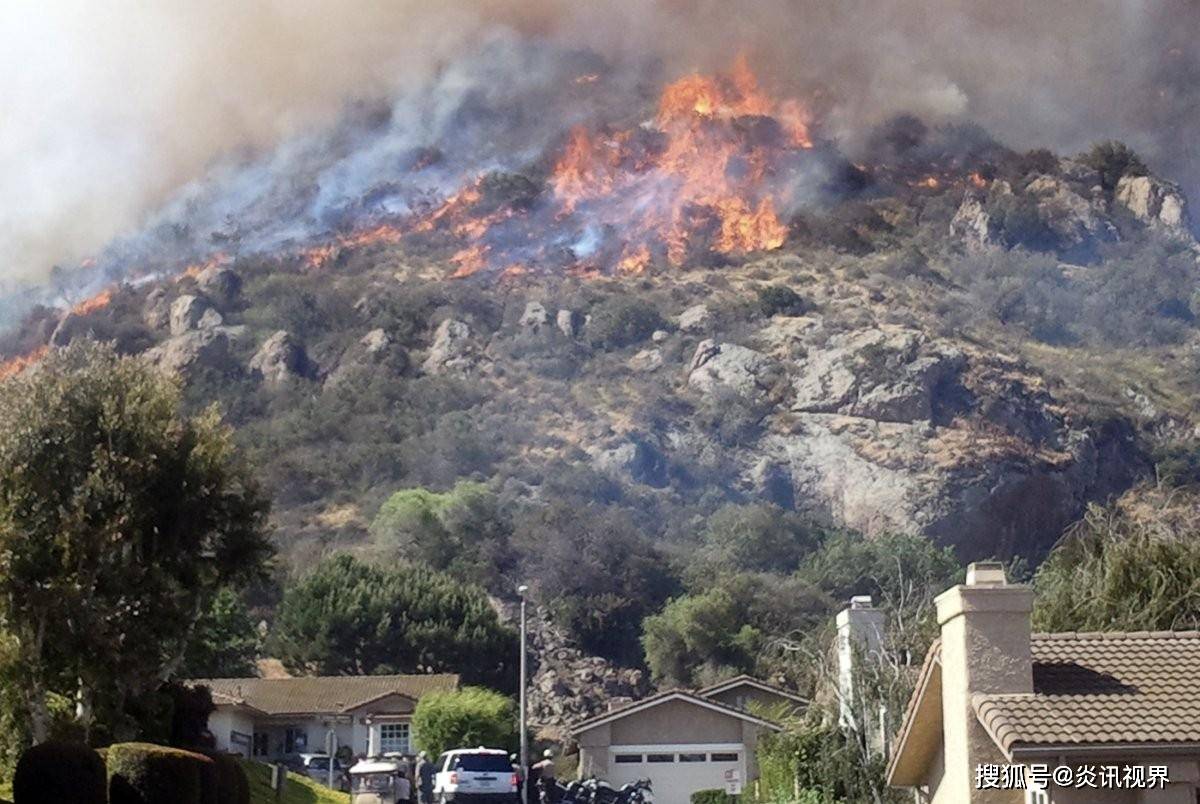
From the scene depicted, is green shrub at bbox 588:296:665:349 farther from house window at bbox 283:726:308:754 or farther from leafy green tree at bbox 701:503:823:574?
house window at bbox 283:726:308:754

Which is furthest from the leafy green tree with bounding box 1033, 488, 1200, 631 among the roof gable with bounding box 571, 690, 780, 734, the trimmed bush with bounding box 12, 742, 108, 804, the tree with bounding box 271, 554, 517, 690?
the tree with bounding box 271, 554, 517, 690

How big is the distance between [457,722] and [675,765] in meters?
8.19

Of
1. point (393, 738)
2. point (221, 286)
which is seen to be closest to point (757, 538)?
point (393, 738)

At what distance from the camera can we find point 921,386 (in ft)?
424

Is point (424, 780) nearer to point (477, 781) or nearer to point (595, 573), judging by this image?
point (477, 781)

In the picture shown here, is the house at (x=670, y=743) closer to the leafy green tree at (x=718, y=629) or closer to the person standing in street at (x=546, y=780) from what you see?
the person standing in street at (x=546, y=780)

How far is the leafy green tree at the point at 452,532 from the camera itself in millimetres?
104062

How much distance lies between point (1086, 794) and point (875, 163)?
6133 inches

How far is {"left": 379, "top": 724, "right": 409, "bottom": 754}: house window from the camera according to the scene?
5991 centimetres

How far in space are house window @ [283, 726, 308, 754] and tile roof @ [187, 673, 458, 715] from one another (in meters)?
0.71

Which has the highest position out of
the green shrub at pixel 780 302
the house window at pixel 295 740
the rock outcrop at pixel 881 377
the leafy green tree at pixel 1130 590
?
the green shrub at pixel 780 302

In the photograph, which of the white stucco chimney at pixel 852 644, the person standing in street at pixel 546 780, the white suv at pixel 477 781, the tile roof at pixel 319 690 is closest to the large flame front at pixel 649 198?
the tile roof at pixel 319 690

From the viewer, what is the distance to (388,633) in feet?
259

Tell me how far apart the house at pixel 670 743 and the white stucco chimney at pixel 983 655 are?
3205 cm
